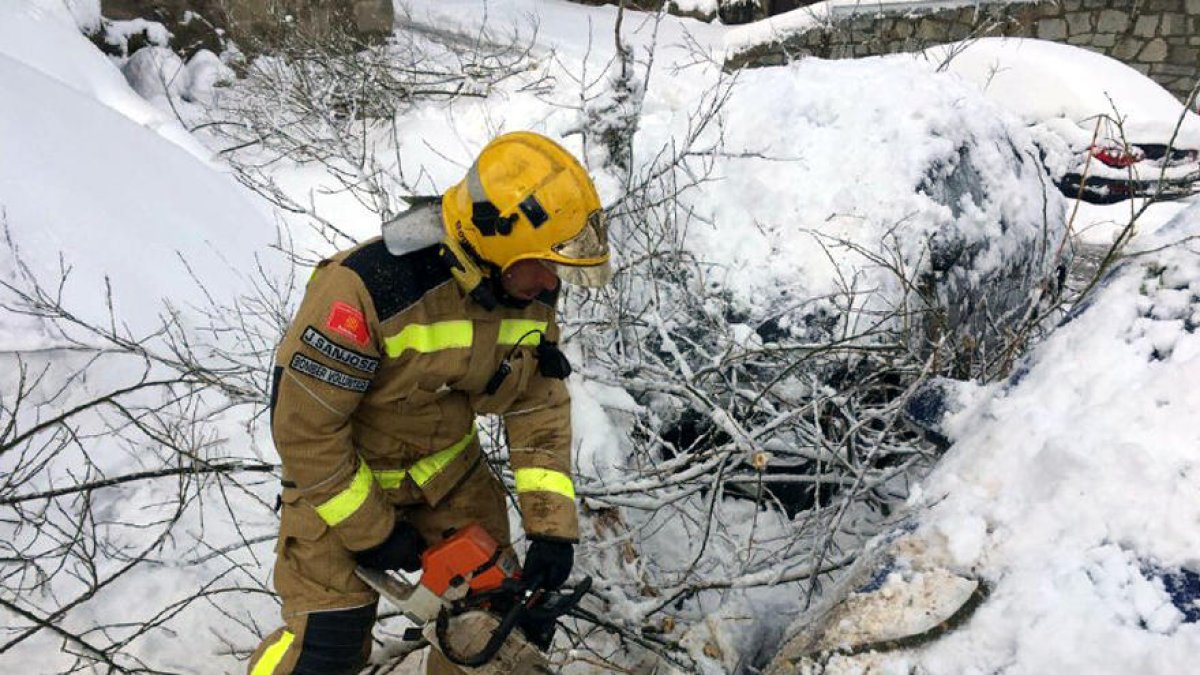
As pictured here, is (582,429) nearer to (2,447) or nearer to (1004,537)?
(2,447)

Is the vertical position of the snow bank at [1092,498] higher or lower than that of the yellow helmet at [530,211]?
lower

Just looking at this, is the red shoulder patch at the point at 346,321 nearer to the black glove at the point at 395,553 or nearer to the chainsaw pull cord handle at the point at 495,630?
the black glove at the point at 395,553

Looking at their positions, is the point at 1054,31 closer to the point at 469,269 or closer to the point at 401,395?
the point at 469,269

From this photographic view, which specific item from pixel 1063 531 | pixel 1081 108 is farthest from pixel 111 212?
pixel 1081 108

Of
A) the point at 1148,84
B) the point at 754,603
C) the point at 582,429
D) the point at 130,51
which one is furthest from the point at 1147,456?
the point at 130,51

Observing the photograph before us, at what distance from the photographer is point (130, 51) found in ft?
27.0

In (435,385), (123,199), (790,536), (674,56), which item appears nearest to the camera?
(435,385)

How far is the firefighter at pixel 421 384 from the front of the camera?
6.46 feet

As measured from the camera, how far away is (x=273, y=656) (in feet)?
7.13

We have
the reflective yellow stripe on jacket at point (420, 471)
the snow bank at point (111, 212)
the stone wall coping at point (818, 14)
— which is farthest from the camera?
the stone wall coping at point (818, 14)

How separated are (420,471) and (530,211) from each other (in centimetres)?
84

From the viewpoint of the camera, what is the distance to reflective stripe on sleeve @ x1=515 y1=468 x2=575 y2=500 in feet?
7.69

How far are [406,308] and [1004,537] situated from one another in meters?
1.33

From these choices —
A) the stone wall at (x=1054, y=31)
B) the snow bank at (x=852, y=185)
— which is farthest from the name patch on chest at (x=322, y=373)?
the stone wall at (x=1054, y=31)
